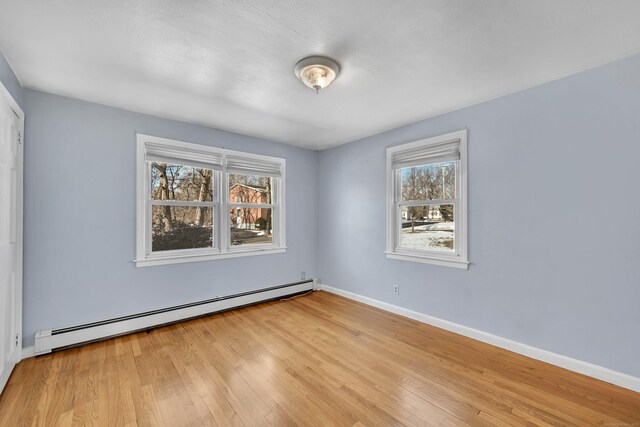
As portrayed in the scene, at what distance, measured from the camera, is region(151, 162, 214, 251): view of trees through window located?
10.7 ft

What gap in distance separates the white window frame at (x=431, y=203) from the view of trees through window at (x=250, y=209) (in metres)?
1.87

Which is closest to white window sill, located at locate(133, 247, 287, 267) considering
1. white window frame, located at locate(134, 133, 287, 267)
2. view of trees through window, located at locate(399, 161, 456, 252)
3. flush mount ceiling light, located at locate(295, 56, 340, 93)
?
white window frame, located at locate(134, 133, 287, 267)

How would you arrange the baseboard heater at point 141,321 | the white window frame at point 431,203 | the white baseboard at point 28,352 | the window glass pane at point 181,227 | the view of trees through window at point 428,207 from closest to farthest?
the white baseboard at point 28,352 < the baseboard heater at point 141,321 < the white window frame at point 431,203 < the view of trees through window at point 428,207 < the window glass pane at point 181,227

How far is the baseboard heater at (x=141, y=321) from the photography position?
8.23 feet

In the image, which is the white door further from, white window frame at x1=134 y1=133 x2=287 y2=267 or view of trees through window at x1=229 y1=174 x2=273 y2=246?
view of trees through window at x1=229 y1=174 x2=273 y2=246

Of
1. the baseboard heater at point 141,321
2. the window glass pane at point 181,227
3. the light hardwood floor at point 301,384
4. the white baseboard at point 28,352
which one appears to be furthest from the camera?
the window glass pane at point 181,227

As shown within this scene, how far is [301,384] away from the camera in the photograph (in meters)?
2.05

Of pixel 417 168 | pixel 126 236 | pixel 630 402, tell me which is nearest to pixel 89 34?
pixel 126 236

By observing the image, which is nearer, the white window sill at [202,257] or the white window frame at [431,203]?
the white window frame at [431,203]

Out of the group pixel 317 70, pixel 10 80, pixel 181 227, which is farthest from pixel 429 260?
pixel 10 80

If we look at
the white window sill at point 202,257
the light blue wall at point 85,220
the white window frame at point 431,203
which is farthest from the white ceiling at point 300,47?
the white window sill at point 202,257

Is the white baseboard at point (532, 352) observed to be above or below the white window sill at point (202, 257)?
below

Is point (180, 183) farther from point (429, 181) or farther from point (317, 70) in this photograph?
point (429, 181)

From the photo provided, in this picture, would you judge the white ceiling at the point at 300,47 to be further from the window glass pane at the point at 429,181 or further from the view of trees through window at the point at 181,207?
the view of trees through window at the point at 181,207
